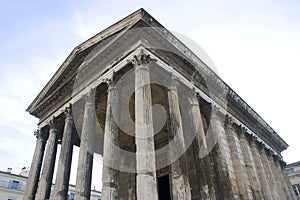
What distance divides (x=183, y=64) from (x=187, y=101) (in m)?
1.81

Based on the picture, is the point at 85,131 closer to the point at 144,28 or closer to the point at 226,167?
the point at 144,28

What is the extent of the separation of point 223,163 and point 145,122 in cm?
534

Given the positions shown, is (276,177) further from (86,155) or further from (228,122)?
(86,155)

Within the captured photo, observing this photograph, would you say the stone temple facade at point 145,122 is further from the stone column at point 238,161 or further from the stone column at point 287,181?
the stone column at point 287,181

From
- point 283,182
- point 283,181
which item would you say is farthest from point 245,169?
point 283,181

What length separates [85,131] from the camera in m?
9.97

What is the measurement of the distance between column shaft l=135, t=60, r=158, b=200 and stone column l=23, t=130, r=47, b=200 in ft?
24.4

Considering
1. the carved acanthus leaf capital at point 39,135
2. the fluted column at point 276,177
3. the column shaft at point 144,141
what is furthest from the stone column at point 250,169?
the carved acanthus leaf capital at point 39,135

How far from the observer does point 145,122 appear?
25.8ft

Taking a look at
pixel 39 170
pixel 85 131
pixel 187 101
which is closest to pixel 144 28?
pixel 187 101

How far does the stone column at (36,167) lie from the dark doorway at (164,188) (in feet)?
22.3

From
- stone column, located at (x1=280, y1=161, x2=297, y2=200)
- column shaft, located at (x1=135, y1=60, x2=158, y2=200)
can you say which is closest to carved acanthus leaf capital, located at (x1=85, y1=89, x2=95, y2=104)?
column shaft, located at (x1=135, y1=60, x2=158, y2=200)

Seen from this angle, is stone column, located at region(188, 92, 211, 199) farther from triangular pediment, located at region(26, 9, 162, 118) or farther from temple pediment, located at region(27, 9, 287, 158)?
triangular pediment, located at region(26, 9, 162, 118)

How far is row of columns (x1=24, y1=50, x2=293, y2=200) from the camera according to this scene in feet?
24.8
